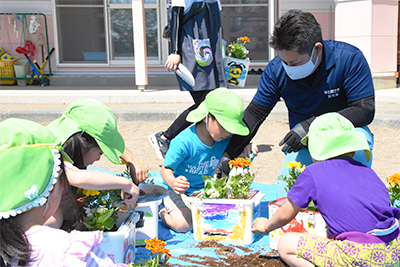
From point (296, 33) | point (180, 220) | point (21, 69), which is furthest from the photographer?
point (21, 69)

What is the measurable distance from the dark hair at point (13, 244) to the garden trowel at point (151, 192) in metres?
1.32

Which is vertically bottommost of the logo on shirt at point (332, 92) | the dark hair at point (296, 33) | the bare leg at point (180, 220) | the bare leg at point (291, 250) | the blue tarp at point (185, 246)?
the blue tarp at point (185, 246)

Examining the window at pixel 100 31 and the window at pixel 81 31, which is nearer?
the window at pixel 100 31

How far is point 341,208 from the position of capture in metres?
1.89

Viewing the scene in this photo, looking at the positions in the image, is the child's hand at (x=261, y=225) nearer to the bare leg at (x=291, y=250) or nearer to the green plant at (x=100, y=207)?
the bare leg at (x=291, y=250)

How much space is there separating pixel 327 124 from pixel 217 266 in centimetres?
93

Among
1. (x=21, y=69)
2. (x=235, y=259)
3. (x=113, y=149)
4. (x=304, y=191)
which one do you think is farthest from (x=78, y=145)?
(x=21, y=69)

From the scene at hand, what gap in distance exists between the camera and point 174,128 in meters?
3.54

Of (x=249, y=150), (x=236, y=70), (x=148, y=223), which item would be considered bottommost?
(x=148, y=223)

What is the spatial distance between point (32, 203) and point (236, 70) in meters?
2.98

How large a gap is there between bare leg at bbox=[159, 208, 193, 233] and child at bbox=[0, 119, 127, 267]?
1197mm

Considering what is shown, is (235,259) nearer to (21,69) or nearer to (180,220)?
(180,220)

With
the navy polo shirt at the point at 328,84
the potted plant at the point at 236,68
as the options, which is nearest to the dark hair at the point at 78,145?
the navy polo shirt at the point at 328,84

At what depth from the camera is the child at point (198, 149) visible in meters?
2.63
